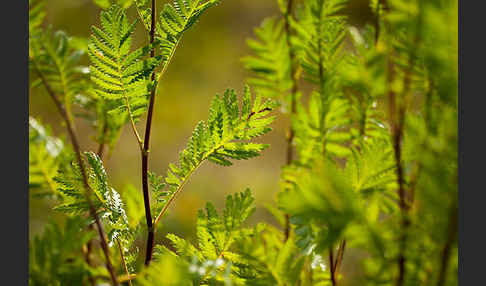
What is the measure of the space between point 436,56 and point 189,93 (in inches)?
88.8

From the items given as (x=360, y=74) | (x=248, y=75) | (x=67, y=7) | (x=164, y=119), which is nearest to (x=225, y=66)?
(x=248, y=75)

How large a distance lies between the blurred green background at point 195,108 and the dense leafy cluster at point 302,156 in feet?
4.41

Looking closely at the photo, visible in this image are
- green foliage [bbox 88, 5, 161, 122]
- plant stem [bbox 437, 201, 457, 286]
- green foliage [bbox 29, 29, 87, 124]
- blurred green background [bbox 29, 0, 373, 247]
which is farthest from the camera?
blurred green background [bbox 29, 0, 373, 247]

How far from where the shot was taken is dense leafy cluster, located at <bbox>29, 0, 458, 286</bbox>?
0.31 m

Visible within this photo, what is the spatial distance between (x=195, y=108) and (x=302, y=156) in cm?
194

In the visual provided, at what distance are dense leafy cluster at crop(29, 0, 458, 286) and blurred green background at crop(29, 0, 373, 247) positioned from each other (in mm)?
1345

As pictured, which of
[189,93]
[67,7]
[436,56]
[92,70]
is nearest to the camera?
[436,56]

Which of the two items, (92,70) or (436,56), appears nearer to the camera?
(436,56)

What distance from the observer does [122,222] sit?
0.48m

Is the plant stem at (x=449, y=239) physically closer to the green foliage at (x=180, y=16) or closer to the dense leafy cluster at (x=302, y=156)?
the dense leafy cluster at (x=302, y=156)

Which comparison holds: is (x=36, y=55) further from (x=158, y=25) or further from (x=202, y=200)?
(x=202, y=200)

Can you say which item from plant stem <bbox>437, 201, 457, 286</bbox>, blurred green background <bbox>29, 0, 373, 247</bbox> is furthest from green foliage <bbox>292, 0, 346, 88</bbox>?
blurred green background <bbox>29, 0, 373, 247</bbox>

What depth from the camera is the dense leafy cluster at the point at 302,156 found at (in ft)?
1.03

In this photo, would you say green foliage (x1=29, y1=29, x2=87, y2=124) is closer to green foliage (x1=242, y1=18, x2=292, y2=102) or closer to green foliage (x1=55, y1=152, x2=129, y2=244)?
green foliage (x1=55, y1=152, x2=129, y2=244)
